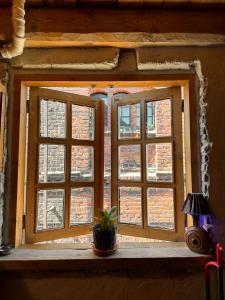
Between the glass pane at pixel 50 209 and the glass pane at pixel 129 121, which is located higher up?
the glass pane at pixel 129 121

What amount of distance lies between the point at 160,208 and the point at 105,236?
1.62ft

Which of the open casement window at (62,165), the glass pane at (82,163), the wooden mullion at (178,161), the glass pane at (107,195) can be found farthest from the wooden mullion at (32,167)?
the wooden mullion at (178,161)

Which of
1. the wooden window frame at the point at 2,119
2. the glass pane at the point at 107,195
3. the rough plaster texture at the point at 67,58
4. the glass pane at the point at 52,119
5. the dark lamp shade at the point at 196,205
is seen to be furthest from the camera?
the glass pane at the point at 107,195

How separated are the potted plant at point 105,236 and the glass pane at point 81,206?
338 millimetres

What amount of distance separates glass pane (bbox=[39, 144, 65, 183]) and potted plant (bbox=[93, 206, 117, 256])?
48cm

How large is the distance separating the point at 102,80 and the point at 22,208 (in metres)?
1.08

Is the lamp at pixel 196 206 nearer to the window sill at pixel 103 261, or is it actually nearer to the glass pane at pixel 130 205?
the window sill at pixel 103 261

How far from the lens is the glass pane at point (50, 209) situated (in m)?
1.72

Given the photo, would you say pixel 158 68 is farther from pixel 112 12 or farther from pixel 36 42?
pixel 36 42

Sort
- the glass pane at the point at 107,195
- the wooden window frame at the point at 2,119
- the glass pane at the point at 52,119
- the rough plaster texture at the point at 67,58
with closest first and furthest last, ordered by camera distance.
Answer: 1. the wooden window frame at the point at 2,119
2. the rough plaster texture at the point at 67,58
3. the glass pane at the point at 52,119
4. the glass pane at the point at 107,195

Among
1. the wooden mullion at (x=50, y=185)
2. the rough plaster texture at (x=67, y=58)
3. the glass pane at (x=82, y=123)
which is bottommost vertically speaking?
the wooden mullion at (x=50, y=185)

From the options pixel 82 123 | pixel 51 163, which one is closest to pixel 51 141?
pixel 51 163

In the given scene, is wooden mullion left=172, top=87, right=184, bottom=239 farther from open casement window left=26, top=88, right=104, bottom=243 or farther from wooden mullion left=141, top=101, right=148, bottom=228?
open casement window left=26, top=88, right=104, bottom=243

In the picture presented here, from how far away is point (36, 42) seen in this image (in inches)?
63.1
